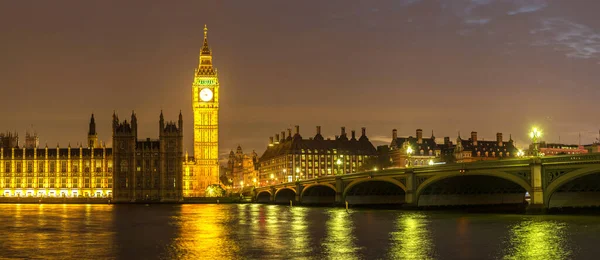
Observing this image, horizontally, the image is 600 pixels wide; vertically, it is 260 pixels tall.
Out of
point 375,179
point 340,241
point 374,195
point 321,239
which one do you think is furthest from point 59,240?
point 374,195

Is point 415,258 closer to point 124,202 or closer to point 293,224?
point 293,224

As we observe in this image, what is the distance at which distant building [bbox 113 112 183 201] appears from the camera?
196m

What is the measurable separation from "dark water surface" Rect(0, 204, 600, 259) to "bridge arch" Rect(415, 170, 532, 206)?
1491 centimetres

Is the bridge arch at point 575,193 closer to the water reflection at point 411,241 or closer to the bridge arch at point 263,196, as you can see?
the water reflection at point 411,241

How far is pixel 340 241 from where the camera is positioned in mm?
60000

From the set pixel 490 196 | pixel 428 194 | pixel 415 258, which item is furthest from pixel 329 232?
pixel 490 196

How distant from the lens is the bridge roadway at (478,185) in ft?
257

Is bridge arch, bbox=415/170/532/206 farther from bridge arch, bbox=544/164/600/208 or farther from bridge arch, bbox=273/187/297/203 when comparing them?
bridge arch, bbox=273/187/297/203

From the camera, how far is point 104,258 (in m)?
49.7

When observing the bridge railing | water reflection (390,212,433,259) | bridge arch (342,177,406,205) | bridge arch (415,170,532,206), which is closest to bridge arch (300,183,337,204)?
bridge arch (342,177,406,205)

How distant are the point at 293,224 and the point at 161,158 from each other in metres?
121

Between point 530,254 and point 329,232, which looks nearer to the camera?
point 530,254

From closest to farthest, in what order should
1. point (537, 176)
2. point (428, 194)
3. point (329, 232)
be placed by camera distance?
point (329, 232) < point (537, 176) < point (428, 194)

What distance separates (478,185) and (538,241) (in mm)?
51696
